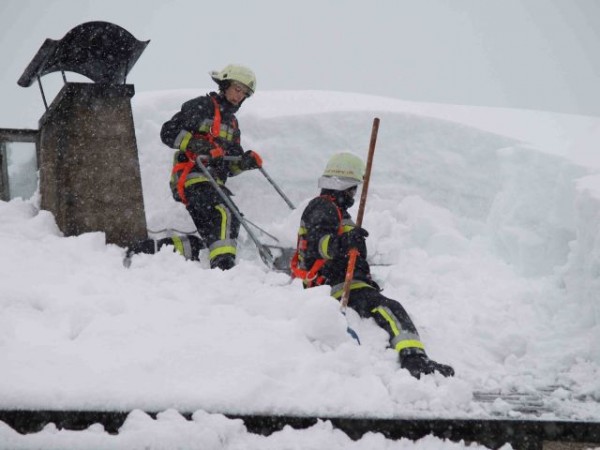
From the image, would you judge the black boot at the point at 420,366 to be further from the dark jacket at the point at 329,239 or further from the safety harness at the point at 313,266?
the safety harness at the point at 313,266

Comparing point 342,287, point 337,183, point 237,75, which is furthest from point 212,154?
point 342,287

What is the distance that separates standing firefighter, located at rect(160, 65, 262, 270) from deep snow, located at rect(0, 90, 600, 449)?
0.40 metres

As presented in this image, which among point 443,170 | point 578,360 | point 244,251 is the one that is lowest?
point 578,360

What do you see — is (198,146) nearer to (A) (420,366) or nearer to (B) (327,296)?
(B) (327,296)

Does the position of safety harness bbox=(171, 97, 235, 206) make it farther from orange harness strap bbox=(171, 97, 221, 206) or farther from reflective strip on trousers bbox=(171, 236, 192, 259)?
reflective strip on trousers bbox=(171, 236, 192, 259)

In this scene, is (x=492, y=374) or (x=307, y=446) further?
(x=492, y=374)

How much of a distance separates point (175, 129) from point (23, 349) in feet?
9.77

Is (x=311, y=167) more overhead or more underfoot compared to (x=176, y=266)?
more overhead

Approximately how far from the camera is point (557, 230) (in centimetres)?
658

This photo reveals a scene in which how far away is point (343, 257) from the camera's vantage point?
4.70m

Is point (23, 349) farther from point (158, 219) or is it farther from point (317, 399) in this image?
point (158, 219)

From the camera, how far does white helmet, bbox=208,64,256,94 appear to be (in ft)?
19.9

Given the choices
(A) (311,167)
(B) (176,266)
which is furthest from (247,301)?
(A) (311,167)

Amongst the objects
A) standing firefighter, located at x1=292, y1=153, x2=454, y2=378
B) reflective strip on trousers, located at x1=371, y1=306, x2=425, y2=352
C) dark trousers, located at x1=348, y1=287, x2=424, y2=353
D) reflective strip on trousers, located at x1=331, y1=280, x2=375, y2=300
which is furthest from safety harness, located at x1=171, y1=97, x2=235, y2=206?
reflective strip on trousers, located at x1=371, y1=306, x2=425, y2=352
